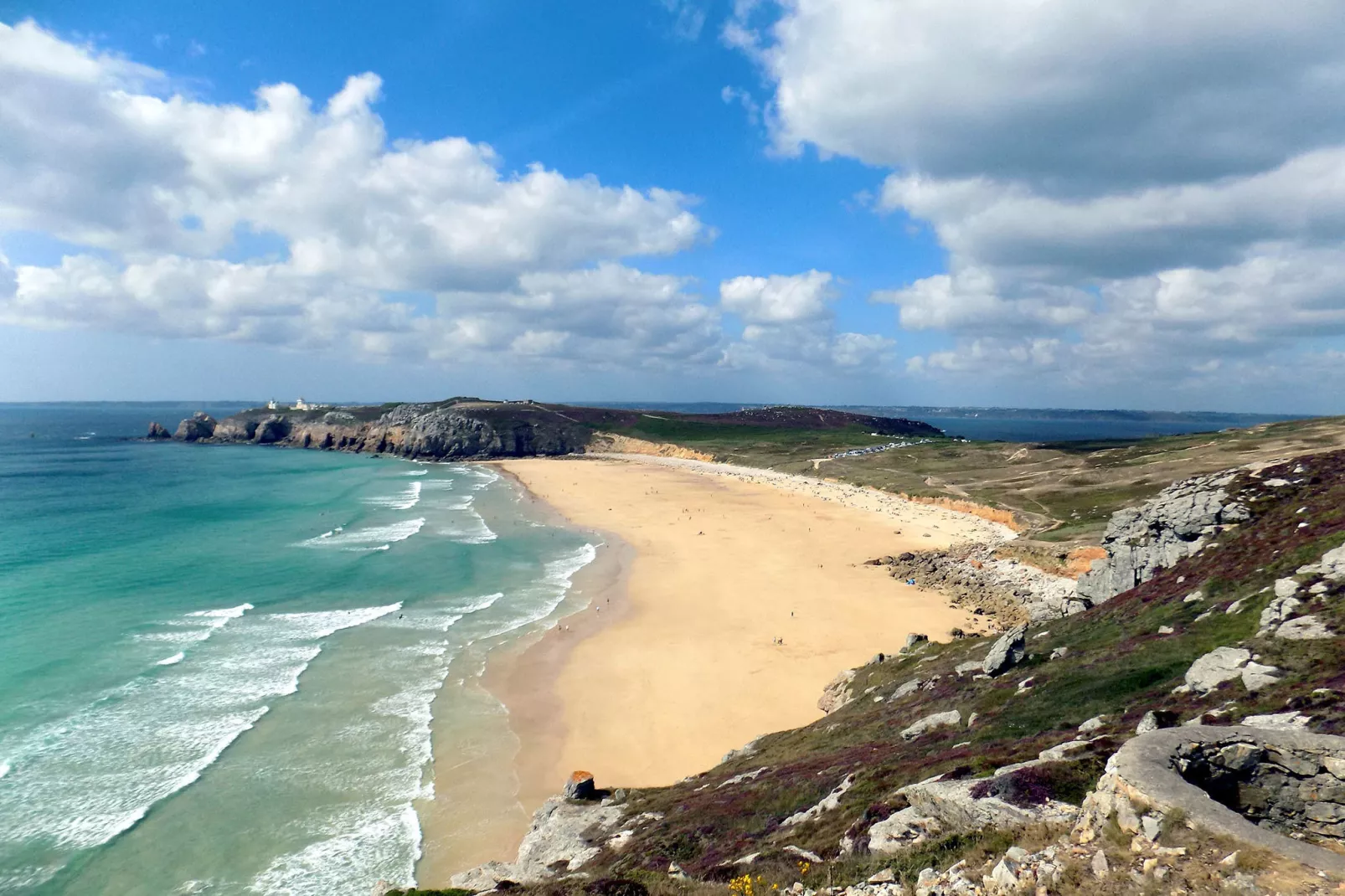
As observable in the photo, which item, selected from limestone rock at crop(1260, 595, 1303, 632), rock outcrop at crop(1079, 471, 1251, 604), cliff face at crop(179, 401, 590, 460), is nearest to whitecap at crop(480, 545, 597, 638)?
rock outcrop at crop(1079, 471, 1251, 604)

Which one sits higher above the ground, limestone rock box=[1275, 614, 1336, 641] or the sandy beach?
limestone rock box=[1275, 614, 1336, 641]

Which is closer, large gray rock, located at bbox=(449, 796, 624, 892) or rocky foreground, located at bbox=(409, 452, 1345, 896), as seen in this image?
rocky foreground, located at bbox=(409, 452, 1345, 896)

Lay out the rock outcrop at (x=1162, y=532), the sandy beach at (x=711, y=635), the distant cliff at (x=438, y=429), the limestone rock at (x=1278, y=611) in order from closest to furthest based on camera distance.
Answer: the limestone rock at (x=1278, y=611)
the rock outcrop at (x=1162, y=532)
the sandy beach at (x=711, y=635)
the distant cliff at (x=438, y=429)

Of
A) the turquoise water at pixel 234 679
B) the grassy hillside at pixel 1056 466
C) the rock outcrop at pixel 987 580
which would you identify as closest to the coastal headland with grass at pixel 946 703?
the rock outcrop at pixel 987 580

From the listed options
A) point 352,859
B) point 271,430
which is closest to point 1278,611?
point 352,859

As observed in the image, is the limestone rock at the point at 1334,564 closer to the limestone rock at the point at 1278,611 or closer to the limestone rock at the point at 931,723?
the limestone rock at the point at 1278,611

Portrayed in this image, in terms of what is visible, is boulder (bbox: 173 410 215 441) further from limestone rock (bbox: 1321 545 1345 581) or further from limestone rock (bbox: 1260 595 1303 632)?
limestone rock (bbox: 1321 545 1345 581)

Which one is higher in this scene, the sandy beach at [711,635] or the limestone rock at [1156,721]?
the limestone rock at [1156,721]
